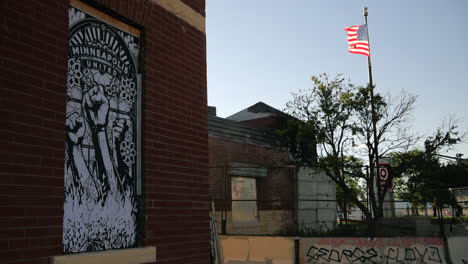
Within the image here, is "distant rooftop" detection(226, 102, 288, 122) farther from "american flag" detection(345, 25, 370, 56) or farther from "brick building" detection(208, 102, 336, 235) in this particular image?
"american flag" detection(345, 25, 370, 56)

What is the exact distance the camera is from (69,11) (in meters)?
4.20

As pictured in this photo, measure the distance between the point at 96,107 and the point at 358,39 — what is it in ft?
64.2

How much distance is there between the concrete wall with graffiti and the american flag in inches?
479

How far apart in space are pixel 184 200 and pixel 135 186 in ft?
2.48

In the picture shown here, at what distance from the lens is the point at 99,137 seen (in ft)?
14.5

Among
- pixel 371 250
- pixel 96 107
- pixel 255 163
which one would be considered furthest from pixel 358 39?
pixel 96 107

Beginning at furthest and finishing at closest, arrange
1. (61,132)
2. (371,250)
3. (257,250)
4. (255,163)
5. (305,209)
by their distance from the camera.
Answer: (255,163), (305,209), (257,250), (371,250), (61,132)

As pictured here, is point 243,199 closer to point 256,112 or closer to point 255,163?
point 255,163

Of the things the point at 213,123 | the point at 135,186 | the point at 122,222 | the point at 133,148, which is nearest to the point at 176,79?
the point at 133,148

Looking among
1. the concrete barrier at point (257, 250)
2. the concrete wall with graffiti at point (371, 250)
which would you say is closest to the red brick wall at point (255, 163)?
Answer: the concrete barrier at point (257, 250)

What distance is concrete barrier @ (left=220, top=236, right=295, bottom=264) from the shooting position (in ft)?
39.1

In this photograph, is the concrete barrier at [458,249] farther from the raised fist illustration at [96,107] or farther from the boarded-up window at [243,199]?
the raised fist illustration at [96,107]

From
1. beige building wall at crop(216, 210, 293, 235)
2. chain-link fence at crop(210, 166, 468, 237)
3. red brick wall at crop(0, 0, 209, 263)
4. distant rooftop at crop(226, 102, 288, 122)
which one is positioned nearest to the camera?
red brick wall at crop(0, 0, 209, 263)

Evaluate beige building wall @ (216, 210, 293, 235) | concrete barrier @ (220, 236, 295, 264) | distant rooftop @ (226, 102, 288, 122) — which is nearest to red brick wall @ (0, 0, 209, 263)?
concrete barrier @ (220, 236, 295, 264)
